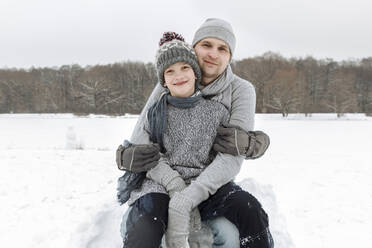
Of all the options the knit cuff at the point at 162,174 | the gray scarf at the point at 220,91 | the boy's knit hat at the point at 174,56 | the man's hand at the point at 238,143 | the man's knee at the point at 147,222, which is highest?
the boy's knit hat at the point at 174,56

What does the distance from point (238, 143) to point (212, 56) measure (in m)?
0.72

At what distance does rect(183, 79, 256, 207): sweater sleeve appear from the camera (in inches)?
73.1

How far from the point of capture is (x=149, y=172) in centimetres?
202

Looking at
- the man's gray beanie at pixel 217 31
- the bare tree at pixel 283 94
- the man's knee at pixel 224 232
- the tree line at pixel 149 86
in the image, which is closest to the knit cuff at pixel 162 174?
the man's knee at pixel 224 232

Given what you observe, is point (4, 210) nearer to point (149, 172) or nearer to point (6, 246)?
point (6, 246)

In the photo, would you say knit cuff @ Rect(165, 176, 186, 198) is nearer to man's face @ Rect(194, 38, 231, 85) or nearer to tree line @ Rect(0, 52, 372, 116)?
man's face @ Rect(194, 38, 231, 85)

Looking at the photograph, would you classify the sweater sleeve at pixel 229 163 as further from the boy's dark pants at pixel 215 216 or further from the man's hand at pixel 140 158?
the man's hand at pixel 140 158

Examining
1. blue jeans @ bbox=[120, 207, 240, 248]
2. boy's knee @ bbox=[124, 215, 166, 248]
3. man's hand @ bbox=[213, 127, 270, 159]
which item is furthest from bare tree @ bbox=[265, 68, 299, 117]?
boy's knee @ bbox=[124, 215, 166, 248]

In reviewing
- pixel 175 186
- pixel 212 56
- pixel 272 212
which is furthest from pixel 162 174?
pixel 272 212

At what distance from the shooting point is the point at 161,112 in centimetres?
211

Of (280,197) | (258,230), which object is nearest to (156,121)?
(258,230)

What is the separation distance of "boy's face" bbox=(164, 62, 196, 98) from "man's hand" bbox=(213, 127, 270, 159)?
383mm

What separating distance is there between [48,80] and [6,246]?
60098 millimetres

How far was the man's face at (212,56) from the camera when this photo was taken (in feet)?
7.25
